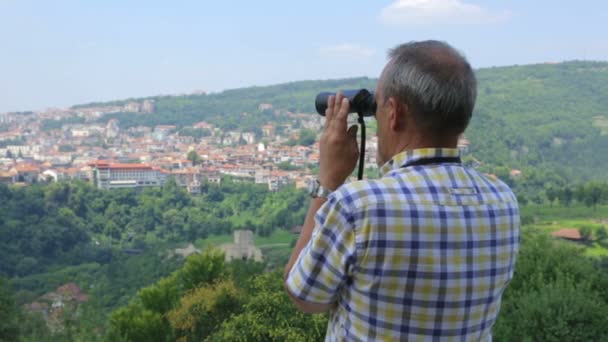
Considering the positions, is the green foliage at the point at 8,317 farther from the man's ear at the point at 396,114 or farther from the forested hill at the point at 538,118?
the forested hill at the point at 538,118

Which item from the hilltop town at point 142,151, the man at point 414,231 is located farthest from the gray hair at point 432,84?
the hilltop town at point 142,151

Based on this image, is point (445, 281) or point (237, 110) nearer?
point (445, 281)

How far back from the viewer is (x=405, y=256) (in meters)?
0.76

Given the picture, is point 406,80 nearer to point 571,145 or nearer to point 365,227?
point 365,227

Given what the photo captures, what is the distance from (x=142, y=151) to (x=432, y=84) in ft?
207

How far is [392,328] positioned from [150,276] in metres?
23.0

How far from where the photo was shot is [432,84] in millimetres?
801

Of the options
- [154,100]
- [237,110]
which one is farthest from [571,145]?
[154,100]

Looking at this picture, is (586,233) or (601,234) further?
(586,233)

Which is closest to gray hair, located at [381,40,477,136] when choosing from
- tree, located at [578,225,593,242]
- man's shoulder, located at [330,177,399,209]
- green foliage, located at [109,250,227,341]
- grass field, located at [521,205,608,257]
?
man's shoulder, located at [330,177,399,209]

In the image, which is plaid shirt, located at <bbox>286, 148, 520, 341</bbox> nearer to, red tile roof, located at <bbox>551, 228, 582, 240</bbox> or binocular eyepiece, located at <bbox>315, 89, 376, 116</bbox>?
binocular eyepiece, located at <bbox>315, 89, 376, 116</bbox>

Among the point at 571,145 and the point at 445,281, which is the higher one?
the point at 445,281

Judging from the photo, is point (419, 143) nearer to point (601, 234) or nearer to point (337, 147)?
point (337, 147)

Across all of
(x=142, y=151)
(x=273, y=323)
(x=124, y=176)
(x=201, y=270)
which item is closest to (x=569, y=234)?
(x=201, y=270)
